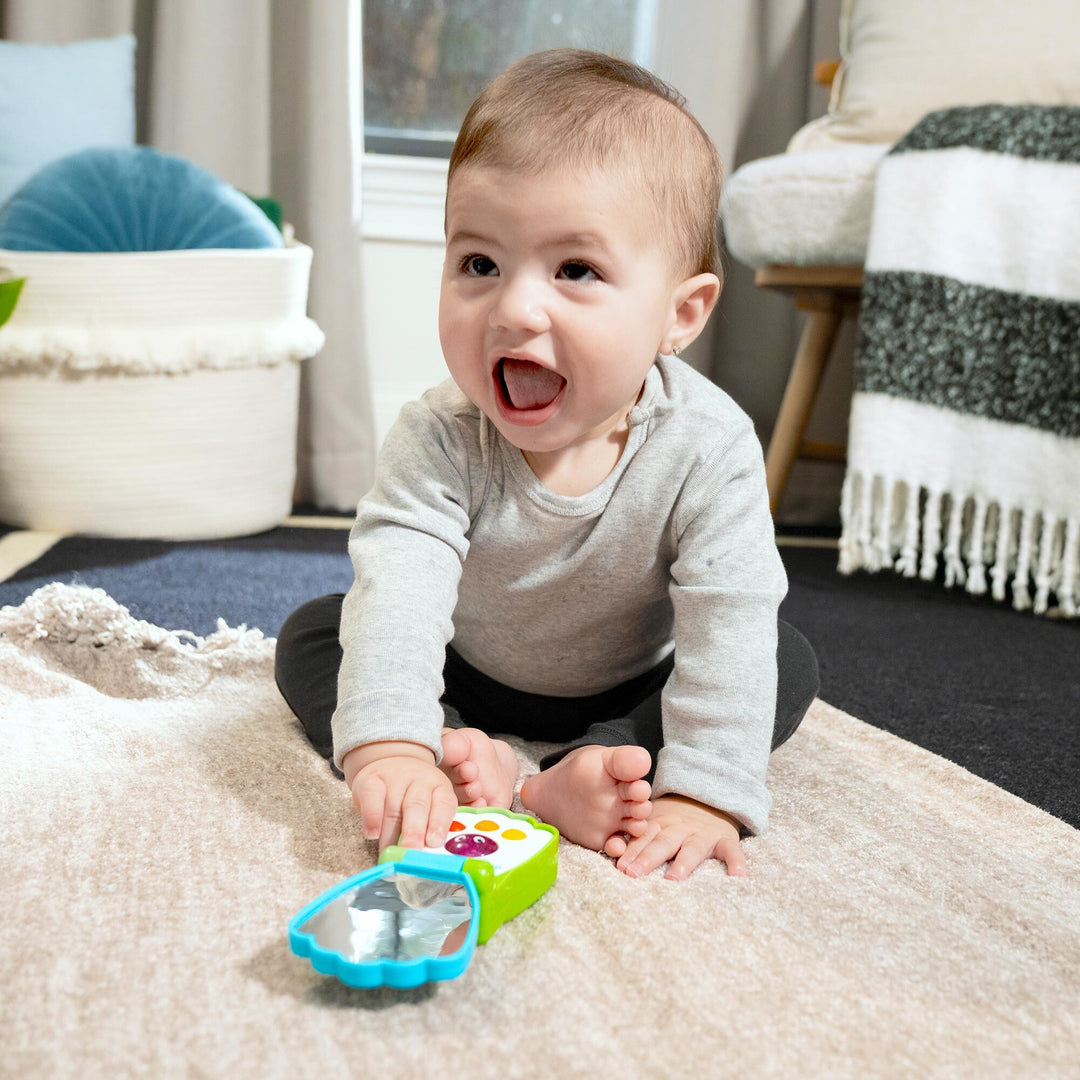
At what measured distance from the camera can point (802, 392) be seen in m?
1.54

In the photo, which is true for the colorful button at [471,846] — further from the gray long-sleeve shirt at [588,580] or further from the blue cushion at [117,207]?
the blue cushion at [117,207]

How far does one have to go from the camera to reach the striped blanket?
3.85 ft

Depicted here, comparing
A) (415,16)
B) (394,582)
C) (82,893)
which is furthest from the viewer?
(415,16)

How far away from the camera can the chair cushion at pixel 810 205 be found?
1.33 meters

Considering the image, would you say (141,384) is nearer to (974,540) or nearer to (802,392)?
(802,392)

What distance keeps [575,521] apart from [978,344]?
2.40 feet

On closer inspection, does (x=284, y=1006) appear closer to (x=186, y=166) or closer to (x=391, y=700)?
(x=391, y=700)

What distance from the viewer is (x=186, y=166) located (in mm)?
1323

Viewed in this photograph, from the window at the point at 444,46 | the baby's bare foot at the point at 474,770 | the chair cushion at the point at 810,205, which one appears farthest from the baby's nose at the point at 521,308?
the window at the point at 444,46

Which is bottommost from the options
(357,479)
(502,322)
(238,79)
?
(357,479)

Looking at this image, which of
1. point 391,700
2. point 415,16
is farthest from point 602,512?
point 415,16

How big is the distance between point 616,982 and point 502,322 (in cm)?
31

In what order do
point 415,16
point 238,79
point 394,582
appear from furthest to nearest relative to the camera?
point 415,16 → point 238,79 → point 394,582

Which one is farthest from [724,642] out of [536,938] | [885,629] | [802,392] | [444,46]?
[444,46]
